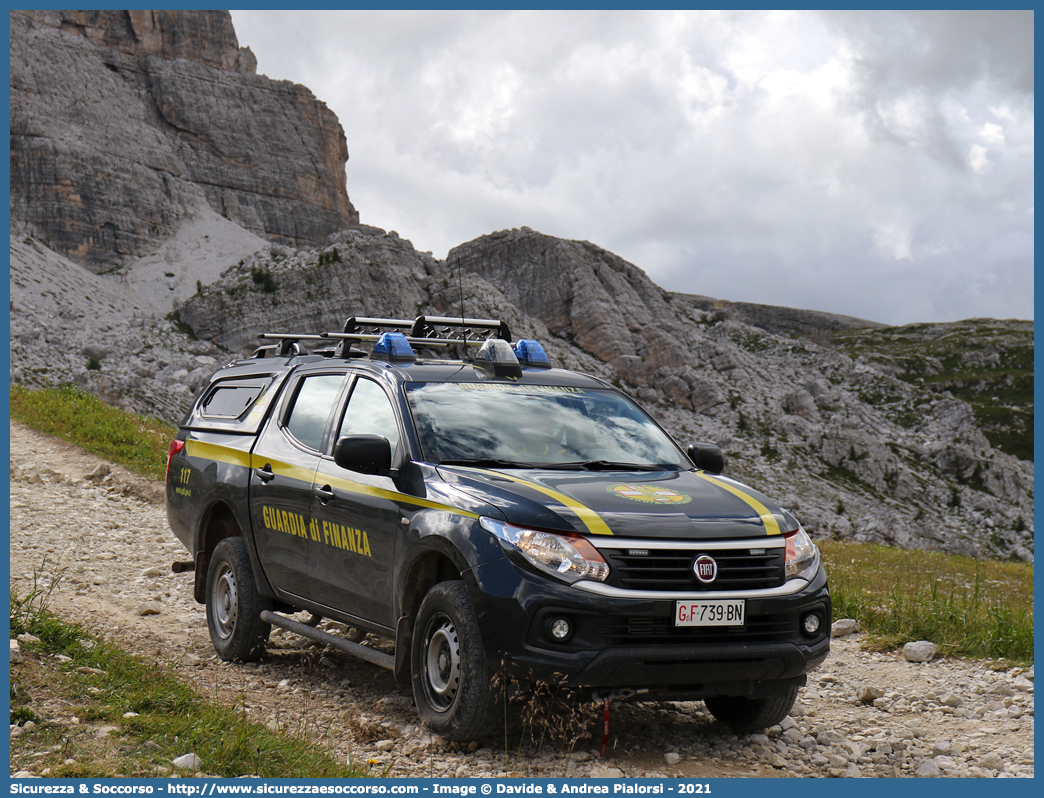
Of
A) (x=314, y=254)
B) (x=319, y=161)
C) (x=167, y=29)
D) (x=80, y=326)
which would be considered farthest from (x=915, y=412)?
(x=167, y=29)

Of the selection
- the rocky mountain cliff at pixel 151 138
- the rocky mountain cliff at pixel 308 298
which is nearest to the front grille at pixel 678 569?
the rocky mountain cliff at pixel 308 298

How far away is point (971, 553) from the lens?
60031 mm

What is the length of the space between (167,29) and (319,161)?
91.0ft

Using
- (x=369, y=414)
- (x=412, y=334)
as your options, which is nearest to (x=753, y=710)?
(x=369, y=414)

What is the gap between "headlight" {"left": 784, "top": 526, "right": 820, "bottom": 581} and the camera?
4641 millimetres

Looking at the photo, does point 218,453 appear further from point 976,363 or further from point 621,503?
point 976,363

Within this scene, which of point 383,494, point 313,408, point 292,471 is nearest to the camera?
point 383,494

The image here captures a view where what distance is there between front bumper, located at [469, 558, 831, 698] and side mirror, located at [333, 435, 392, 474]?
0.94m

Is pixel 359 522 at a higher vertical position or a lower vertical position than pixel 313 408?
lower

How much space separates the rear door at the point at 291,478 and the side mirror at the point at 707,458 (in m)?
2.36

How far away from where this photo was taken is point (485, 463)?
5094 mm

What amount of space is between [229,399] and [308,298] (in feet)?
239

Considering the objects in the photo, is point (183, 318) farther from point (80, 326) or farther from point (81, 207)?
point (81, 207)

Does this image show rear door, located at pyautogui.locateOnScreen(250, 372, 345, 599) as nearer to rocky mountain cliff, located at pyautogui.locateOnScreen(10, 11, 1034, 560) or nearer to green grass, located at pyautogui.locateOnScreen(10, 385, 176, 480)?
green grass, located at pyautogui.locateOnScreen(10, 385, 176, 480)
